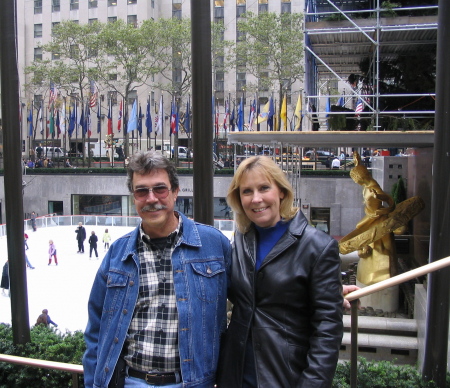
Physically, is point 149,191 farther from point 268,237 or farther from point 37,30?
point 37,30

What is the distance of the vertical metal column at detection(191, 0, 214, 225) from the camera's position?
477cm

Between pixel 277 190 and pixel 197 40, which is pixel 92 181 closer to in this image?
pixel 197 40

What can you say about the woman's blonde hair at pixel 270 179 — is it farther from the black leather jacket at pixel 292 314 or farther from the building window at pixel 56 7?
the building window at pixel 56 7

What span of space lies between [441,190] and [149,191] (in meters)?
3.21

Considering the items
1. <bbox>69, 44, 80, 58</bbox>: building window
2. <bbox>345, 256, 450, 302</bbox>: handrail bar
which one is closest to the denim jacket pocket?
<bbox>345, 256, 450, 302</bbox>: handrail bar

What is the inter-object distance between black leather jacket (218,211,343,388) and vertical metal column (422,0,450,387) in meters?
2.78

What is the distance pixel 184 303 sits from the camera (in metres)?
2.33

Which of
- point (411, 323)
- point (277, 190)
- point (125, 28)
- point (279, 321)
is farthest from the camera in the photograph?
point (125, 28)

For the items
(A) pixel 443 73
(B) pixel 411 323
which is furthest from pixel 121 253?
(B) pixel 411 323

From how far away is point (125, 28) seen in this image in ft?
123

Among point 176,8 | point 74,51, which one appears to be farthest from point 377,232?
point 176,8

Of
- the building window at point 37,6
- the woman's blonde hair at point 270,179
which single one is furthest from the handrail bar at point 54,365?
the building window at point 37,6

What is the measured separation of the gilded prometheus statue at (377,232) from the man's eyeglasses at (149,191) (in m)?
7.00

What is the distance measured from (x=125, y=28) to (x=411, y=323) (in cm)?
3423
